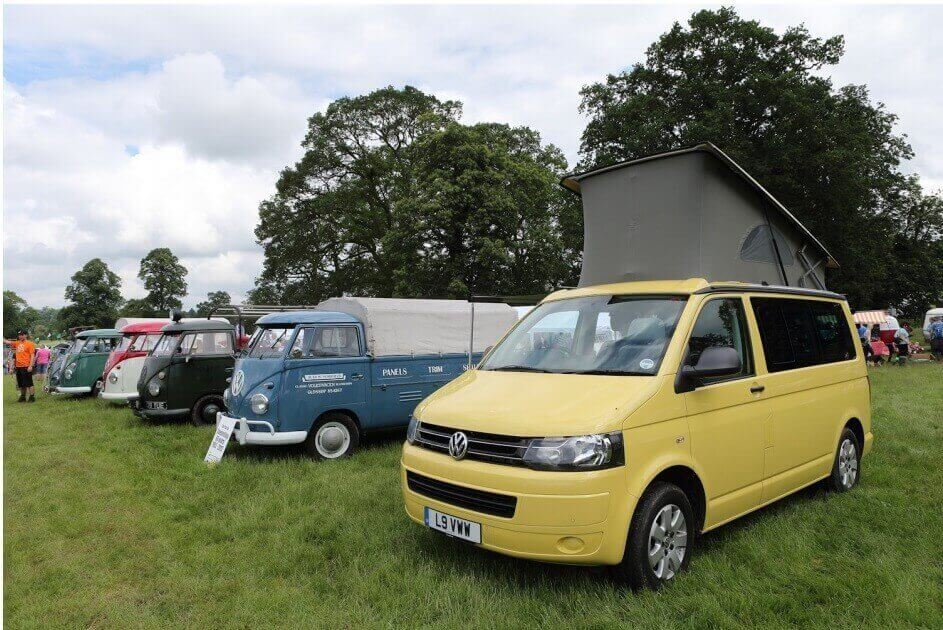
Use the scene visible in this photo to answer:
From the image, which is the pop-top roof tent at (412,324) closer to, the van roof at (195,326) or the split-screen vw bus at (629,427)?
the van roof at (195,326)

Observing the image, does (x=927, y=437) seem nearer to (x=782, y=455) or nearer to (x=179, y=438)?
(x=782, y=455)

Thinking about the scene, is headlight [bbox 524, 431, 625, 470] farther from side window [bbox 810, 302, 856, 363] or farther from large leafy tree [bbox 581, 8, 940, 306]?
large leafy tree [bbox 581, 8, 940, 306]

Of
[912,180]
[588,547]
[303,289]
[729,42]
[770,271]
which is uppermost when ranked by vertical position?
[729,42]

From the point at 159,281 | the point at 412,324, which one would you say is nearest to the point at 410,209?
the point at 412,324

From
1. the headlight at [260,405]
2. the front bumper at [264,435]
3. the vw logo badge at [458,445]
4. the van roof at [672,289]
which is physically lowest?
the front bumper at [264,435]

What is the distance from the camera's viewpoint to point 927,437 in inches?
326

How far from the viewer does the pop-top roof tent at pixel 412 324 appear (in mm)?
9094

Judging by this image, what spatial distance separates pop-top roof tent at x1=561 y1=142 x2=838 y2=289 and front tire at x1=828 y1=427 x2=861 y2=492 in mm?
1676

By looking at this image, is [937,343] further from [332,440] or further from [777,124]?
[332,440]

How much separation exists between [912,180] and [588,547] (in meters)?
41.0

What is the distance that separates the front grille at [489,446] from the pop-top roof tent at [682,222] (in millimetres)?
2413

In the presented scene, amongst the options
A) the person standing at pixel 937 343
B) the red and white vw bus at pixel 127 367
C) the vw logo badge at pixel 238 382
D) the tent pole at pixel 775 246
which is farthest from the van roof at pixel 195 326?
the person standing at pixel 937 343

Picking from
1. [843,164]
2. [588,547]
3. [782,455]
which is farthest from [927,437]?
[843,164]

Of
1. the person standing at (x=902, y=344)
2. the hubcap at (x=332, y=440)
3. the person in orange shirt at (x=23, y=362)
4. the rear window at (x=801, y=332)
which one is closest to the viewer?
the rear window at (x=801, y=332)
